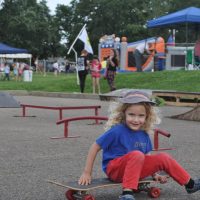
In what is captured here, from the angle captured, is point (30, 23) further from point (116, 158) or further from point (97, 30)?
point (116, 158)

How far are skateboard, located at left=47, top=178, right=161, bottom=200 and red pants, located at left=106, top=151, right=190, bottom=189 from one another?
3.1 inches

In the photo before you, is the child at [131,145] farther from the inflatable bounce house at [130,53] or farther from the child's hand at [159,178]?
the inflatable bounce house at [130,53]

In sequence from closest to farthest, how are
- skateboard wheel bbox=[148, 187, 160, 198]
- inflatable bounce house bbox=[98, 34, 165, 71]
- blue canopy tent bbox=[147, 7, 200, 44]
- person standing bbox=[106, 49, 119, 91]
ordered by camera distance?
skateboard wheel bbox=[148, 187, 160, 198] → person standing bbox=[106, 49, 119, 91] → blue canopy tent bbox=[147, 7, 200, 44] → inflatable bounce house bbox=[98, 34, 165, 71]

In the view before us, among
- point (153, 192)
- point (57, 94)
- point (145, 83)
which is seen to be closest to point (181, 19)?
point (145, 83)

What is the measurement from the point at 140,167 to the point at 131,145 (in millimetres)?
245

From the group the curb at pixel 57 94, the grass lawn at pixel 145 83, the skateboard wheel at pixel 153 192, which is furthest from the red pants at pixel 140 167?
the curb at pixel 57 94

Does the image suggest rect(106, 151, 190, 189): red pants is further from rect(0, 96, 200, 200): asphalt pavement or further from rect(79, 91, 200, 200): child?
rect(0, 96, 200, 200): asphalt pavement

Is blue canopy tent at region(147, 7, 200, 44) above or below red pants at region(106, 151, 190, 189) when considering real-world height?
above

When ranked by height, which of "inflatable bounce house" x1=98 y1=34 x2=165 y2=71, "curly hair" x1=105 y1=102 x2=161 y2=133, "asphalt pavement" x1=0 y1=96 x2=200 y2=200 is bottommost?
"asphalt pavement" x1=0 y1=96 x2=200 y2=200

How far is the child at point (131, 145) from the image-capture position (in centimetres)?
469

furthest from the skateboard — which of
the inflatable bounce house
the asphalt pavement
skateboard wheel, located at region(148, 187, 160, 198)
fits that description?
the inflatable bounce house

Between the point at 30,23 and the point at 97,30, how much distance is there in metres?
16.7

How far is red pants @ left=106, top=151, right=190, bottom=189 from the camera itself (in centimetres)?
460

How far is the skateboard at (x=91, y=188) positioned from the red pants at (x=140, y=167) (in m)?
0.08
